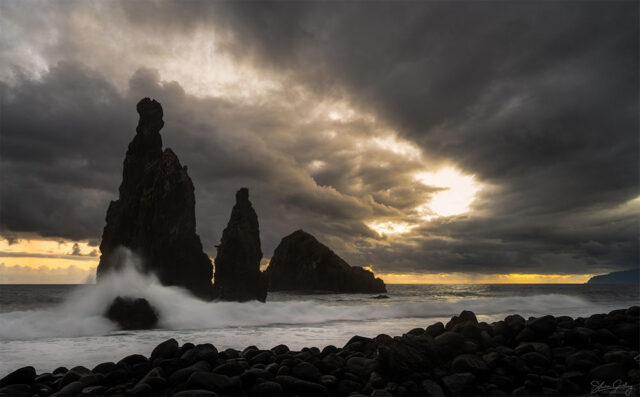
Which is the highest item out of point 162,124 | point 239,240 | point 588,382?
point 162,124

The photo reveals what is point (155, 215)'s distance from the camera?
1667 inches

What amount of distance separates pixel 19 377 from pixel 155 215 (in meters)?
39.0

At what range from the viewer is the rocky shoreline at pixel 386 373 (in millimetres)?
5574

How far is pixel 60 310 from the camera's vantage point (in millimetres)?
20078

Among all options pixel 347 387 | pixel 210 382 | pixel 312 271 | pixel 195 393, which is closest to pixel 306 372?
pixel 347 387

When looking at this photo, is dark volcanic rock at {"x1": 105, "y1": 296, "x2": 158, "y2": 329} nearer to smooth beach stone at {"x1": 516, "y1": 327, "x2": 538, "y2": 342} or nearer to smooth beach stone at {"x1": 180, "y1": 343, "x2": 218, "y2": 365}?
smooth beach stone at {"x1": 180, "y1": 343, "x2": 218, "y2": 365}

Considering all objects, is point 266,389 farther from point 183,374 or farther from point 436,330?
point 436,330

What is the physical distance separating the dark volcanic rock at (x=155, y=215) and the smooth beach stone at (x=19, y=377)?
3733 cm

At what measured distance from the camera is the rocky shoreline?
557 cm

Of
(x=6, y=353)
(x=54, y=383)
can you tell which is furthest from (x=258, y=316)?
(x=54, y=383)

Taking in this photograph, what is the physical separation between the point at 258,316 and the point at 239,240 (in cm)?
2199

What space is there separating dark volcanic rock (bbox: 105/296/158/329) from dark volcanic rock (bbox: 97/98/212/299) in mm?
23156

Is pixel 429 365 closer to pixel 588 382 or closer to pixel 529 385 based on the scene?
pixel 529 385

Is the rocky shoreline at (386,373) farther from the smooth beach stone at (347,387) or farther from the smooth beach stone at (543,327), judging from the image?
the smooth beach stone at (543,327)
